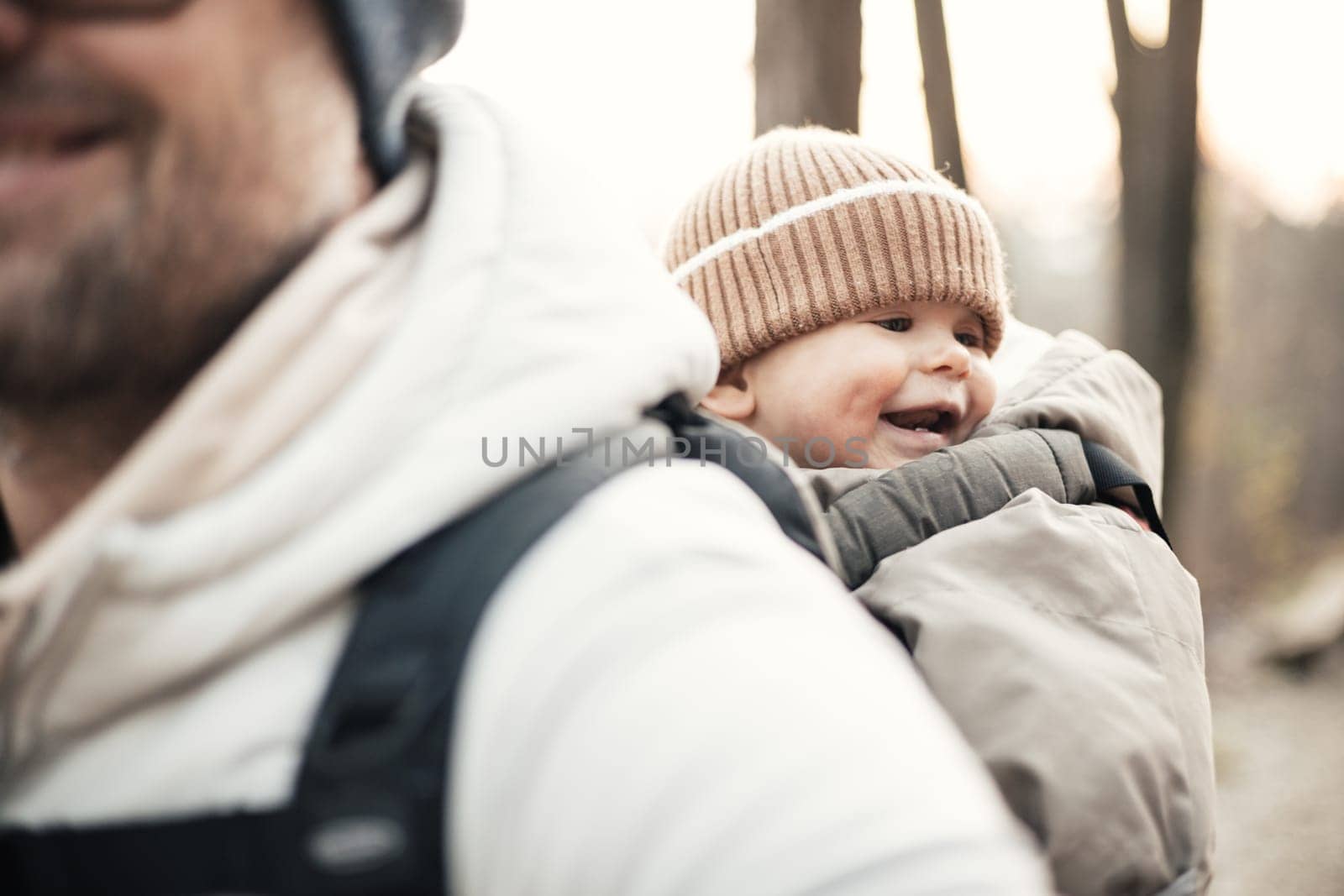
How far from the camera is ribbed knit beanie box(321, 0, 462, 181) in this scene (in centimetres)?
110

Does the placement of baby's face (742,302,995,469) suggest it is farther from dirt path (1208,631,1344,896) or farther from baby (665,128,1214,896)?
dirt path (1208,631,1344,896)

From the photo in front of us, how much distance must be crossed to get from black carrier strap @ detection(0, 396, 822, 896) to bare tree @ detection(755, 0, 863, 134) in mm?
2590

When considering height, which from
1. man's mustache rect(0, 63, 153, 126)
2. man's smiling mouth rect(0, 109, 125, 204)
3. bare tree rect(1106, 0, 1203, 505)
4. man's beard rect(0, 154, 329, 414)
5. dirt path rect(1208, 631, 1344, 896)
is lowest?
dirt path rect(1208, 631, 1344, 896)

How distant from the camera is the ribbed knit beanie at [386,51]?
1.10 meters

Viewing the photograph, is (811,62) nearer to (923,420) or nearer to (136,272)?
(923,420)

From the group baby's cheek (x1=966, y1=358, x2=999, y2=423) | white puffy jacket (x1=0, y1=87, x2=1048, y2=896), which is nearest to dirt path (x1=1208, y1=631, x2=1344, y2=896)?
baby's cheek (x1=966, y1=358, x2=999, y2=423)

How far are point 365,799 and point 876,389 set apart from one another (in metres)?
1.45

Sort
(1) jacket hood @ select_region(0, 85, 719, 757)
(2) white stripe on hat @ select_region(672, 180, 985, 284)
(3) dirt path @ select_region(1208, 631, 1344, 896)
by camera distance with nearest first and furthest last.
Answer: (1) jacket hood @ select_region(0, 85, 719, 757) < (2) white stripe on hat @ select_region(672, 180, 985, 284) < (3) dirt path @ select_region(1208, 631, 1344, 896)

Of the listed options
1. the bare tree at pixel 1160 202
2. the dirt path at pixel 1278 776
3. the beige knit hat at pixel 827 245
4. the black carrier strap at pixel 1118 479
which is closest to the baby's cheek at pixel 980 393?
the beige knit hat at pixel 827 245

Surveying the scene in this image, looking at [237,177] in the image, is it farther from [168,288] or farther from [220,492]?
[220,492]

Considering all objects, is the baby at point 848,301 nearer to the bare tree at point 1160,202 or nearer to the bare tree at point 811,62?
the bare tree at point 811,62

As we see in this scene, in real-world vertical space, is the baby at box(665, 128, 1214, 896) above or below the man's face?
below

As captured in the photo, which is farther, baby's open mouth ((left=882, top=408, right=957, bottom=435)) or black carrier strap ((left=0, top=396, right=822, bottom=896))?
baby's open mouth ((left=882, top=408, right=957, bottom=435))

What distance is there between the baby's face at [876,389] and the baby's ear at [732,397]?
0.07ft
